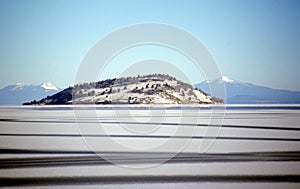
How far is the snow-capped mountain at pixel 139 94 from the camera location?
44.6 metres

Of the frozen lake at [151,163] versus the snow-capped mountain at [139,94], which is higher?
the snow-capped mountain at [139,94]

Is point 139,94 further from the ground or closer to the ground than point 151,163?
further from the ground

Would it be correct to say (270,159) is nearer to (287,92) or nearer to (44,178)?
(44,178)

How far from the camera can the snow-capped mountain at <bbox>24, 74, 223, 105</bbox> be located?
146 feet

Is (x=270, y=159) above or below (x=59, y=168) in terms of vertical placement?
below

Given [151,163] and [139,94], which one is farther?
[139,94]

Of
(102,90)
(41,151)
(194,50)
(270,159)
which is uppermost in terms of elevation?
(102,90)

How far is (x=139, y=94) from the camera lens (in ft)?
152

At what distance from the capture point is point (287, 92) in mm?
152375

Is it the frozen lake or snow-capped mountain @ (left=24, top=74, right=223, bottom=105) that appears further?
snow-capped mountain @ (left=24, top=74, right=223, bottom=105)

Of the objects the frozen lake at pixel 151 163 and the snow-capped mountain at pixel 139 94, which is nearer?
the frozen lake at pixel 151 163

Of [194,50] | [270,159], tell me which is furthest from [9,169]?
[194,50]

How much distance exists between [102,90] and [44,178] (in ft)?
161

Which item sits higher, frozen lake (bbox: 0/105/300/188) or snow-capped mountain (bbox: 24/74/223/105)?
snow-capped mountain (bbox: 24/74/223/105)
